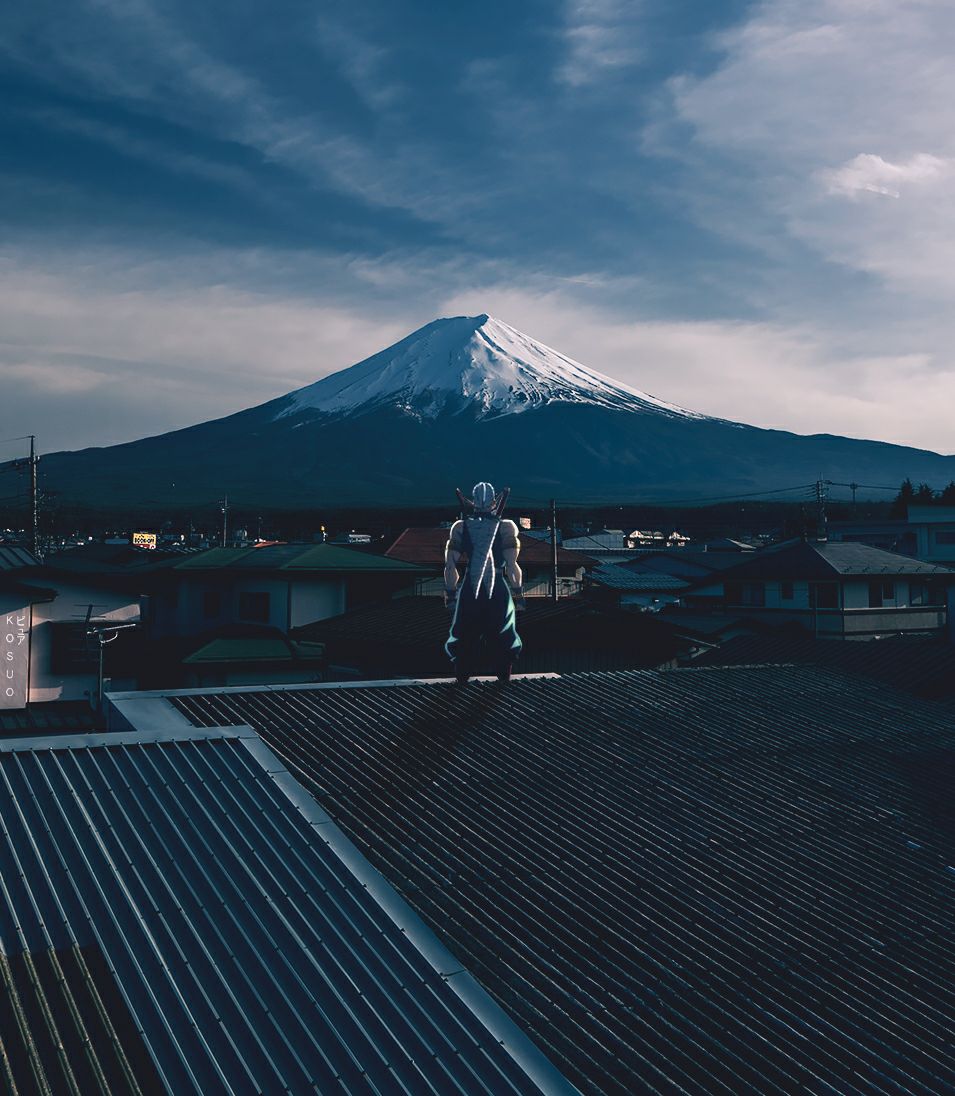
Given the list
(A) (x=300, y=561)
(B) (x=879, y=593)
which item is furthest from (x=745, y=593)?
(A) (x=300, y=561)

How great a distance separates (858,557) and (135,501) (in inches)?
5129

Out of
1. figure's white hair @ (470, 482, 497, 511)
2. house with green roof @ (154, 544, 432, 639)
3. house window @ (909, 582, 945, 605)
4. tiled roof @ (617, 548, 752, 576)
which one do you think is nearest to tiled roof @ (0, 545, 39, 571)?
house with green roof @ (154, 544, 432, 639)

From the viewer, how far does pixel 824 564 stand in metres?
41.4

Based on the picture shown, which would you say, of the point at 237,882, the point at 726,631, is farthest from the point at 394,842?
the point at 726,631

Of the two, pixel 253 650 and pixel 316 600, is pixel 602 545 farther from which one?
pixel 253 650

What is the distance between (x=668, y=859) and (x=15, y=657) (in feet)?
76.8

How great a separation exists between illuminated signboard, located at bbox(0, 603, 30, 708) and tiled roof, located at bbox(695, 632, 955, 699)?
1828 centimetres

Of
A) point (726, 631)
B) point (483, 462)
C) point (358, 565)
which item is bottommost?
point (726, 631)

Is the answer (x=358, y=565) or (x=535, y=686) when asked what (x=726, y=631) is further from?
(x=535, y=686)

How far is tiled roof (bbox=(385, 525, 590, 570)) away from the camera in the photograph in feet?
141

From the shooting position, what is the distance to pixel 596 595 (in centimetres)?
4412

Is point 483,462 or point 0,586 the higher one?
point 483,462

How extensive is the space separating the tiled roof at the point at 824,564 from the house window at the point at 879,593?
0.61 metres

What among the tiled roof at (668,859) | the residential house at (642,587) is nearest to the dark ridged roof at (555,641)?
the tiled roof at (668,859)
